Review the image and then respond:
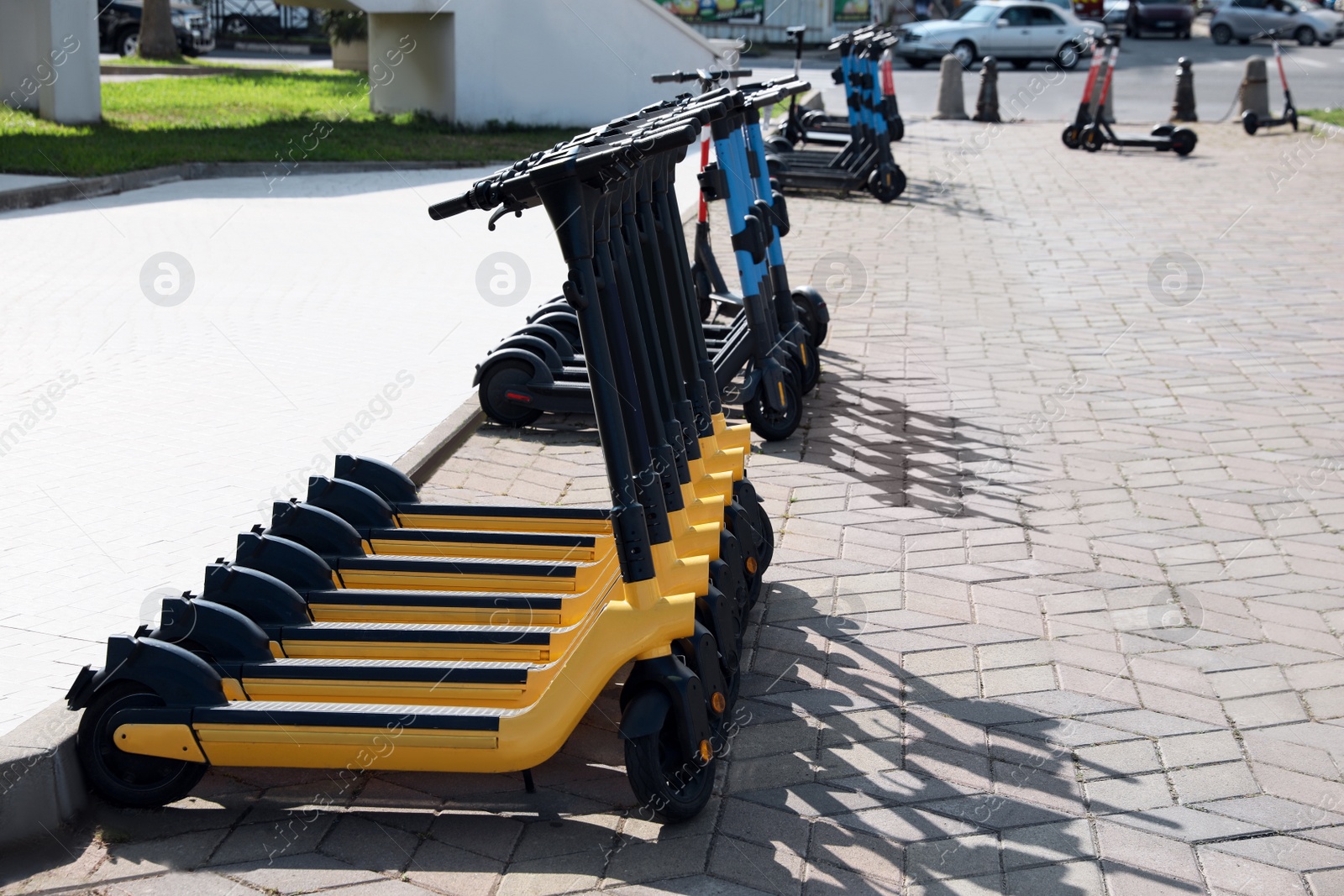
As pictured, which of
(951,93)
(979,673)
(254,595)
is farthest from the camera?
(951,93)

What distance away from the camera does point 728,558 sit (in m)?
4.05

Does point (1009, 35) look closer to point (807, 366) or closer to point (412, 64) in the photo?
point (412, 64)

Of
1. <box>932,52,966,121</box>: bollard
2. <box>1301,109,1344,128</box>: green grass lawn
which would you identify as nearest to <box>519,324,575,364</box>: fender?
<box>932,52,966,121</box>: bollard

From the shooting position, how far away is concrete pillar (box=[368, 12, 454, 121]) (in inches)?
701

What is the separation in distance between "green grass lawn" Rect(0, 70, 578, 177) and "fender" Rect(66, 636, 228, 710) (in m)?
10.2

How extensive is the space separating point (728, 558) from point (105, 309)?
5620 millimetres

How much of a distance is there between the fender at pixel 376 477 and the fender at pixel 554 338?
2159 millimetres

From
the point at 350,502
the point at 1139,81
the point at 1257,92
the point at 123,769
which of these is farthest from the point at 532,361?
the point at 1139,81

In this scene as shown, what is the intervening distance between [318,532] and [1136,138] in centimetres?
1558

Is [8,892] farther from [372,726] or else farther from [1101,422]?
[1101,422]

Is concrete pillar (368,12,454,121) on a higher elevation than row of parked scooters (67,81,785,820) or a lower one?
higher

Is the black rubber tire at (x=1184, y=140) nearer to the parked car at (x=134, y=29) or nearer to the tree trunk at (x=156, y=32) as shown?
the tree trunk at (x=156, y=32)

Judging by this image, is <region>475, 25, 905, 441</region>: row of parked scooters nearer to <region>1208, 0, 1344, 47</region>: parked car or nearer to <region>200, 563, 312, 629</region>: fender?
<region>200, 563, 312, 629</region>: fender

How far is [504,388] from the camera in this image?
656 cm
